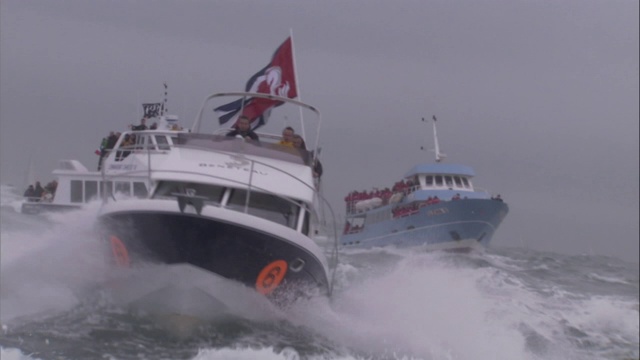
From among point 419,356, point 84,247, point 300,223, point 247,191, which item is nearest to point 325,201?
point 300,223

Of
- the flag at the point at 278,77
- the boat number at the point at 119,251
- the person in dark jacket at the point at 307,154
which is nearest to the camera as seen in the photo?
the boat number at the point at 119,251

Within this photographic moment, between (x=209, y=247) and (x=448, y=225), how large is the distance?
23734mm

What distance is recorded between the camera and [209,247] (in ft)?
30.1

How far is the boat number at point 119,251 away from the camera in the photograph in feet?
31.8

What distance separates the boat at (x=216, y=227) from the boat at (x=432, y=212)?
20059 millimetres

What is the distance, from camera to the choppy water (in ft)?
27.3

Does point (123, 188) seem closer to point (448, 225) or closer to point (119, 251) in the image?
point (119, 251)

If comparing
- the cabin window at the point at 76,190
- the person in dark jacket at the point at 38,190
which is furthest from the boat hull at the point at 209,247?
the person in dark jacket at the point at 38,190

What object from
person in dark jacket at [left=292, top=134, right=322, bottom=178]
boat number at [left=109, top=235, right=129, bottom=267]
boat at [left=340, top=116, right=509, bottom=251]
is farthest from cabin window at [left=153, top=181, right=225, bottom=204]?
boat at [left=340, top=116, right=509, bottom=251]

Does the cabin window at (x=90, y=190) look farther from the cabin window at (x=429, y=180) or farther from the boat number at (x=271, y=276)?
the cabin window at (x=429, y=180)

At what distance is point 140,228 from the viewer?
30.6 feet

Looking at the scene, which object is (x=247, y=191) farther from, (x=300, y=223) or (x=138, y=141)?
(x=138, y=141)

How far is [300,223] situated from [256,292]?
4.01 ft

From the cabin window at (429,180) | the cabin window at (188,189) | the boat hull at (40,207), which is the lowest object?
the cabin window at (188,189)
